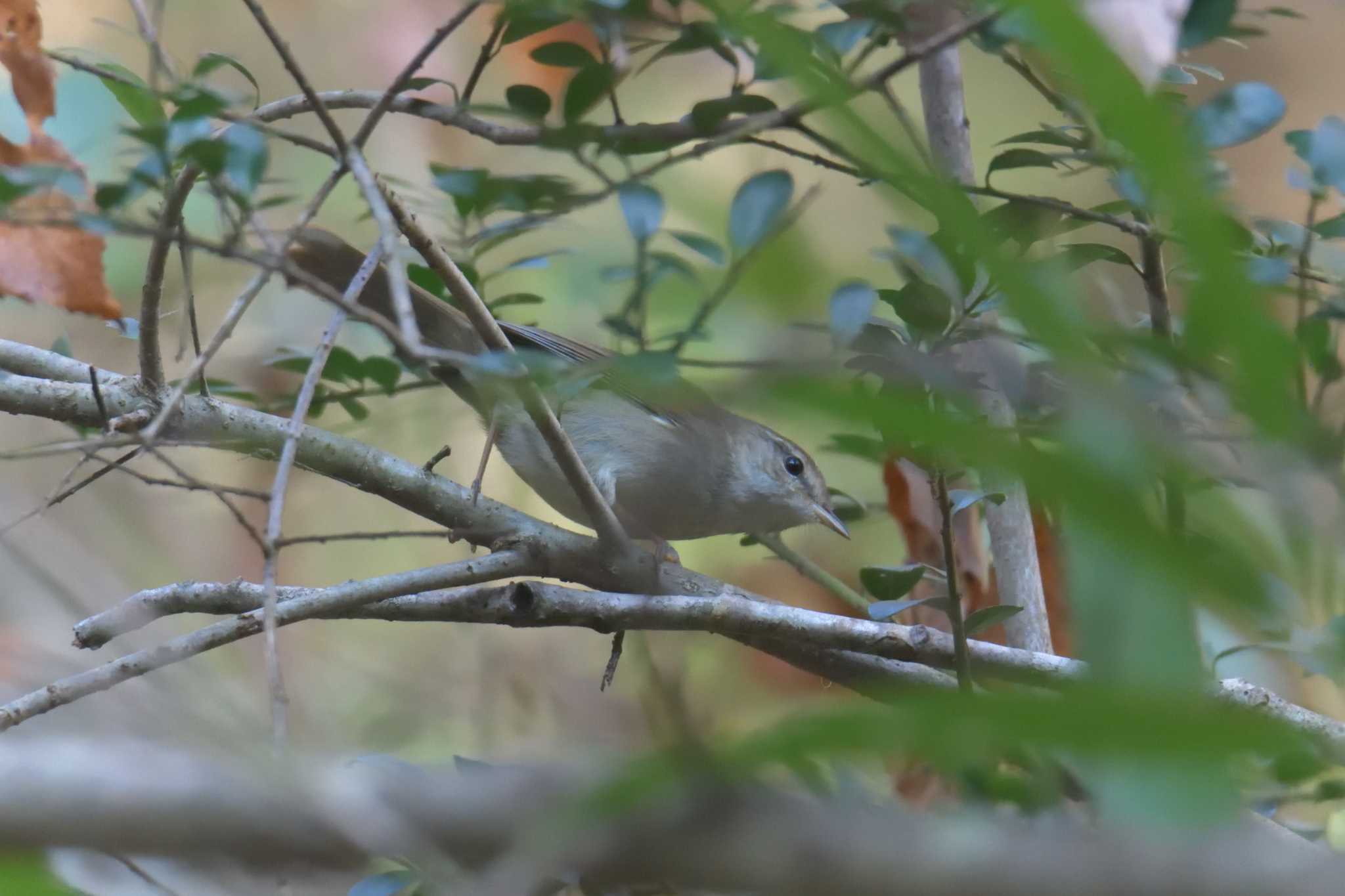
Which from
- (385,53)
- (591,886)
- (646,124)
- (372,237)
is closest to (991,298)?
(646,124)

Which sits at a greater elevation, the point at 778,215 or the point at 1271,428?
the point at 778,215

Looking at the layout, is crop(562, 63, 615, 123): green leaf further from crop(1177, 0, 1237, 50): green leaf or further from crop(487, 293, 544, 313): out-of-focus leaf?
crop(1177, 0, 1237, 50): green leaf

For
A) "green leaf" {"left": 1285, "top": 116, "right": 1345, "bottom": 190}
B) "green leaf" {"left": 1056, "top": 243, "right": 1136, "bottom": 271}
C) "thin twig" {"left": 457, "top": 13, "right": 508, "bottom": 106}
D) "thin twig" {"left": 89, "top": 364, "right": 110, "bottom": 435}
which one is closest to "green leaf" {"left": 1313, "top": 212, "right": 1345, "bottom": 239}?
"green leaf" {"left": 1285, "top": 116, "right": 1345, "bottom": 190}

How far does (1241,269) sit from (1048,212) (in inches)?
65.2

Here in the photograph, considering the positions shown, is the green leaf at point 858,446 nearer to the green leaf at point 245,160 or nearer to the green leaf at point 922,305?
the green leaf at point 922,305

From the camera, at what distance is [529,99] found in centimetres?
200

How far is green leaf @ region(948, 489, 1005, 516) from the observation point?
2.20 metres

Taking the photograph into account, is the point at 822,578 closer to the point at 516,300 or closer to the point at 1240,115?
the point at 516,300

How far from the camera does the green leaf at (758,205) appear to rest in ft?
5.42

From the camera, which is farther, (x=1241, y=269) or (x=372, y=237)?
(x=372, y=237)

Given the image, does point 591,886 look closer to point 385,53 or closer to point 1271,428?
point 1271,428

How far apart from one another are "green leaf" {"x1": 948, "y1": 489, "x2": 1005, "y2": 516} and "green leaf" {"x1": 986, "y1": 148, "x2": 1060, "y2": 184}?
0.58 metres

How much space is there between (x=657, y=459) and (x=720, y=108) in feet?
A: 5.61

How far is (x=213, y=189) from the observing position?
1.74 metres
